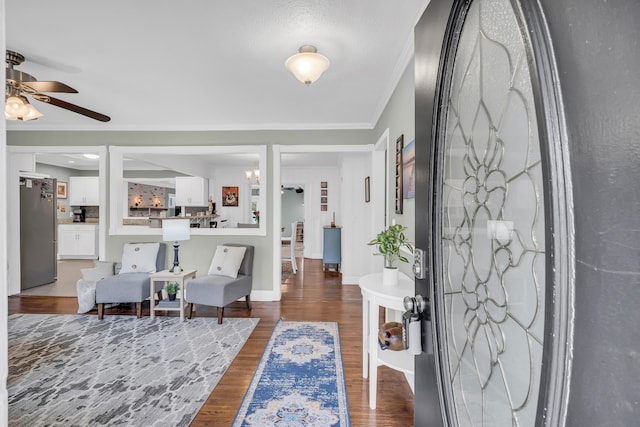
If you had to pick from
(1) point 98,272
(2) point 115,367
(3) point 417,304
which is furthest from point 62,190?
(3) point 417,304

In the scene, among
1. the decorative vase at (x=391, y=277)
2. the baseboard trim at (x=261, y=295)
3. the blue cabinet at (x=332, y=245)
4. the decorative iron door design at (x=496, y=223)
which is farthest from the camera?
the blue cabinet at (x=332, y=245)

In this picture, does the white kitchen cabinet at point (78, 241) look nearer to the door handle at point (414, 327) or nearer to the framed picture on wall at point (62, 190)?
the framed picture on wall at point (62, 190)

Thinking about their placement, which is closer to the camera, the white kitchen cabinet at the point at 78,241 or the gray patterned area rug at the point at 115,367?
the gray patterned area rug at the point at 115,367

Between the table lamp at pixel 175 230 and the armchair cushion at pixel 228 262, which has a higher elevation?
the table lamp at pixel 175 230

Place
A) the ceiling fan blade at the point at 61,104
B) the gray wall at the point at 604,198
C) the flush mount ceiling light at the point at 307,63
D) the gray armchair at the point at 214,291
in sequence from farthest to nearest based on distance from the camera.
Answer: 1. the gray armchair at the point at 214,291
2. the ceiling fan blade at the point at 61,104
3. the flush mount ceiling light at the point at 307,63
4. the gray wall at the point at 604,198

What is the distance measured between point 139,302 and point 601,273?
4.00 metres

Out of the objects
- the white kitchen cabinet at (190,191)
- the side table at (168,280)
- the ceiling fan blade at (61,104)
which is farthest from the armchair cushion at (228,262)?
the white kitchen cabinet at (190,191)

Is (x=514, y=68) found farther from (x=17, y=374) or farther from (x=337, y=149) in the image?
(x=337, y=149)

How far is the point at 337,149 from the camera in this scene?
436 centimetres

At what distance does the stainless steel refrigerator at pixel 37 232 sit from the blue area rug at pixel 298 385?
4.33 meters

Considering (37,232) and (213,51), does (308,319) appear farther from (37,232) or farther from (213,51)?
(37,232)

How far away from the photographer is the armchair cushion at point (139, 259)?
3771 mm

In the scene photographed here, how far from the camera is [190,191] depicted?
7.72m

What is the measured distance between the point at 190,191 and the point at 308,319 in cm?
551
